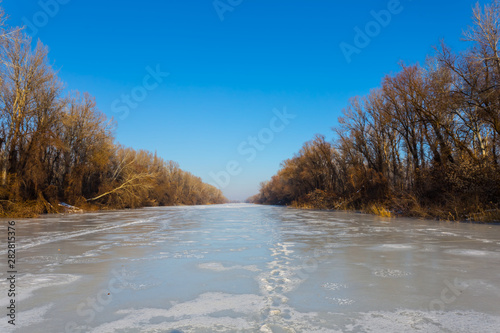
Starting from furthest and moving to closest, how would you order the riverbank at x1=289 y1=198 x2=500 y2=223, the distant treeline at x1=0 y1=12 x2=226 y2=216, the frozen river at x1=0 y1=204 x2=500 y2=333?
the distant treeline at x1=0 y1=12 x2=226 y2=216, the riverbank at x1=289 y1=198 x2=500 y2=223, the frozen river at x1=0 y1=204 x2=500 y2=333

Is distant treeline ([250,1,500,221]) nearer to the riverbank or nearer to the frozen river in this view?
the riverbank

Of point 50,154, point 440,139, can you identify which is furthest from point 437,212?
point 50,154

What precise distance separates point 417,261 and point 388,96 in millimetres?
16975

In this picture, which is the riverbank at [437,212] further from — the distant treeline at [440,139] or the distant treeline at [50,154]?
the distant treeline at [50,154]

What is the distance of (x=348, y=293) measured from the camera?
302cm

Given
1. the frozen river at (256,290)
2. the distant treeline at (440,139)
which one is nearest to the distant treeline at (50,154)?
the frozen river at (256,290)

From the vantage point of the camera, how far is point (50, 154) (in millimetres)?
23109

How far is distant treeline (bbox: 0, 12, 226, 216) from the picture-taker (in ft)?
58.3

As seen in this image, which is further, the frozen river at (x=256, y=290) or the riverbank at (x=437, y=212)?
the riverbank at (x=437, y=212)

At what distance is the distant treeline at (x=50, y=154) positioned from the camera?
700 inches

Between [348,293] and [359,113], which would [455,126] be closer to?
[359,113]

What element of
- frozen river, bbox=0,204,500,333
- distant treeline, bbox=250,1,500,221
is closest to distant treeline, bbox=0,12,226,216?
frozen river, bbox=0,204,500,333

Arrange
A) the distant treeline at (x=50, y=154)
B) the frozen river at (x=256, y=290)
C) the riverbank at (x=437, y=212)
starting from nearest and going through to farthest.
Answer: the frozen river at (x=256, y=290), the riverbank at (x=437, y=212), the distant treeline at (x=50, y=154)

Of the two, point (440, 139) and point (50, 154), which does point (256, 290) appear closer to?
point (440, 139)
